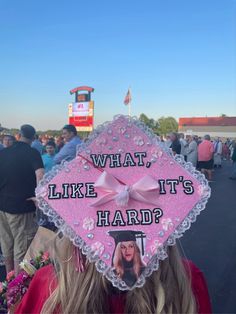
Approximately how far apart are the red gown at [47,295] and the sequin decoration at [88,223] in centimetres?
23

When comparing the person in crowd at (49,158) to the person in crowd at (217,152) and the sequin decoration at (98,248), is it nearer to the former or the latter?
the sequin decoration at (98,248)

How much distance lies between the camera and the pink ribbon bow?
3.15 ft

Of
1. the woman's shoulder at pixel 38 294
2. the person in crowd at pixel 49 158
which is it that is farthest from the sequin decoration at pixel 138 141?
the person in crowd at pixel 49 158

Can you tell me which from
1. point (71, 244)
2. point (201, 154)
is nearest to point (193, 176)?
point (71, 244)

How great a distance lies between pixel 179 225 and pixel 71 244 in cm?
35

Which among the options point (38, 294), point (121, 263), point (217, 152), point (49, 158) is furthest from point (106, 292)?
point (217, 152)

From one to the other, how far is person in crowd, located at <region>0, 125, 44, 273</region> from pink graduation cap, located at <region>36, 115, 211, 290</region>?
229 cm

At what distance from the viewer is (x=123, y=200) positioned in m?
0.95

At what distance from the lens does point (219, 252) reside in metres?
4.39

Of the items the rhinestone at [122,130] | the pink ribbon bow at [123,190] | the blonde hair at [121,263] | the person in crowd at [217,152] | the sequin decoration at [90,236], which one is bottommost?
the person in crowd at [217,152]

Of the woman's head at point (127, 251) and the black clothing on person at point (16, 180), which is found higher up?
the woman's head at point (127, 251)

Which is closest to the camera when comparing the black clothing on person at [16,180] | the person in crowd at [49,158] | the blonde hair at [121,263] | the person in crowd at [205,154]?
the blonde hair at [121,263]

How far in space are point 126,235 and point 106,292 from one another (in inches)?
7.8

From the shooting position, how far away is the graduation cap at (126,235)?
37.5 inches
